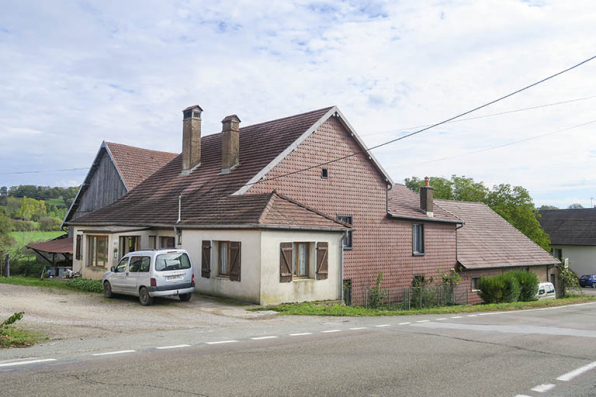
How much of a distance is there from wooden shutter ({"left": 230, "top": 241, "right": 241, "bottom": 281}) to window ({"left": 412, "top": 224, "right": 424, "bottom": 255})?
1299cm

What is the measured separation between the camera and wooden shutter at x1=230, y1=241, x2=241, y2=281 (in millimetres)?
18266

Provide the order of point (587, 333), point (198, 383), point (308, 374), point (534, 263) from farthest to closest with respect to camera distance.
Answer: point (534, 263) → point (587, 333) → point (308, 374) → point (198, 383)

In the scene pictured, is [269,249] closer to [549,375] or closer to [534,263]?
[549,375]

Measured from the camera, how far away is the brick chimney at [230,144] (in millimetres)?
24344

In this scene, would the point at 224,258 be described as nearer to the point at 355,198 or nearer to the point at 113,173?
the point at 355,198

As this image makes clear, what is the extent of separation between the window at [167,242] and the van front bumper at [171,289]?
537cm

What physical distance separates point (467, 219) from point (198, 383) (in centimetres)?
3244

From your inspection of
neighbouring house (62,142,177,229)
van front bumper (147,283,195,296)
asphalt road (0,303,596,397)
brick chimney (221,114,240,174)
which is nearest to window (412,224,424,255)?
brick chimney (221,114,240,174)

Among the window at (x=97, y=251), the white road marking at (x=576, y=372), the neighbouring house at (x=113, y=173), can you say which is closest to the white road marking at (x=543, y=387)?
the white road marking at (x=576, y=372)

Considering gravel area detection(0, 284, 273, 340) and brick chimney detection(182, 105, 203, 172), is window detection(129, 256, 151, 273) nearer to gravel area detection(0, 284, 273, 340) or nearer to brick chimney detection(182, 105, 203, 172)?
gravel area detection(0, 284, 273, 340)

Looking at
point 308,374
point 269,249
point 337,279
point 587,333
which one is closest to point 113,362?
point 308,374

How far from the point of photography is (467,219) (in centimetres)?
3647

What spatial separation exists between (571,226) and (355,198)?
43.1 meters

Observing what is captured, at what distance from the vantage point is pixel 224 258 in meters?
19.6
